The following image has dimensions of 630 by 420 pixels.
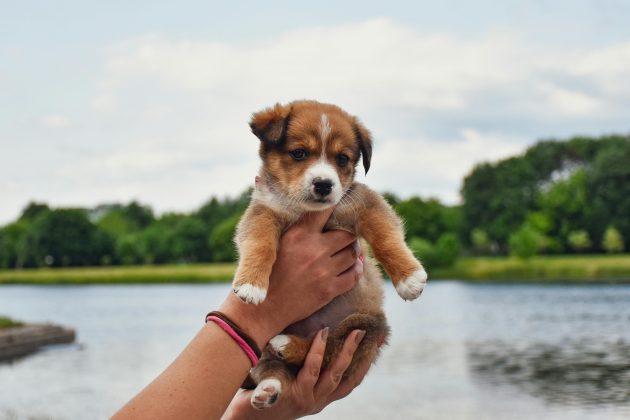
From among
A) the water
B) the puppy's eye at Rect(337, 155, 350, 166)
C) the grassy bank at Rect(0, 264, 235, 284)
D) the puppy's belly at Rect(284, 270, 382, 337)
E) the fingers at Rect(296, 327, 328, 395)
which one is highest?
the puppy's eye at Rect(337, 155, 350, 166)

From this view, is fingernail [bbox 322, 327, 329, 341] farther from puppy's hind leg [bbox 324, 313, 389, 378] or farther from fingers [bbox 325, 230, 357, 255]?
fingers [bbox 325, 230, 357, 255]

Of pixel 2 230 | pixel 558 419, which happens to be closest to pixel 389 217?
pixel 558 419

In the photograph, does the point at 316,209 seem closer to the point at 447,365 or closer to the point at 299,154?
the point at 299,154

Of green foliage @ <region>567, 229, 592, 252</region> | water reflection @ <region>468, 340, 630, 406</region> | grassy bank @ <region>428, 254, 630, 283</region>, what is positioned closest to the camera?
water reflection @ <region>468, 340, 630, 406</region>

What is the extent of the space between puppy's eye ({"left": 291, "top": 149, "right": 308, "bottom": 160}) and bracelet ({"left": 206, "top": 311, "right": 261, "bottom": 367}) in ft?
3.28

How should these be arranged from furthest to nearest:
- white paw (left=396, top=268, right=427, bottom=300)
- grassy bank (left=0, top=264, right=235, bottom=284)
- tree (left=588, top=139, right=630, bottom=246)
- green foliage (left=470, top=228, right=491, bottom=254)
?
grassy bank (left=0, top=264, right=235, bottom=284) < green foliage (left=470, top=228, right=491, bottom=254) < tree (left=588, top=139, right=630, bottom=246) < white paw (left=396, top=268, right=427, bottom=300)

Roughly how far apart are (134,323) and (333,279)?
63318mm

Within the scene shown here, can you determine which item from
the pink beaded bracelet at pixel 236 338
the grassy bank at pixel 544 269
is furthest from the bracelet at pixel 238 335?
the grassy bank at pixel 544 269

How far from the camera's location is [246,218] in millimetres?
4445

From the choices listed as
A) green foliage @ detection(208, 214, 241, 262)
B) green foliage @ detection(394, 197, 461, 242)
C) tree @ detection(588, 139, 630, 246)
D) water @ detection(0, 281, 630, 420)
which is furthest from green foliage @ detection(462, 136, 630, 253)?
green foliage @ detection(208, 214, 241, 262)

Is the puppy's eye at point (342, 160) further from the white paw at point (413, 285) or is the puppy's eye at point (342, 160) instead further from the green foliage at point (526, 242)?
the green foliage at point (526, 242)

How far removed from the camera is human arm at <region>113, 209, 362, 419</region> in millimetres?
3486

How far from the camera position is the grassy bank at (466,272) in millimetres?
83812

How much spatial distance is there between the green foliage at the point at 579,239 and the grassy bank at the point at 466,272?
154 centimetres
